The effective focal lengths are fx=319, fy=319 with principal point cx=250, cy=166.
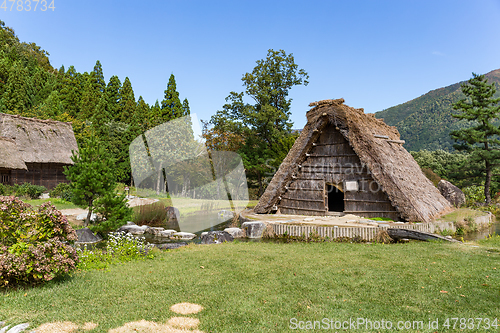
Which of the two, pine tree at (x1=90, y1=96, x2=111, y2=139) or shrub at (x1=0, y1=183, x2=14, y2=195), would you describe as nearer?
shrub at (x1=0, y1=183, x2=14, y2=195)

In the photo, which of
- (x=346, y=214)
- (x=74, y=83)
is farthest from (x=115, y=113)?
(x=346, y=214)

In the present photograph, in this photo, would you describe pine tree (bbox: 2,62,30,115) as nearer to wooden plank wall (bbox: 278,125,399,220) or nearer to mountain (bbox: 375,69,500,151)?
wooden plank wall (bbox: 278,125,399,220)

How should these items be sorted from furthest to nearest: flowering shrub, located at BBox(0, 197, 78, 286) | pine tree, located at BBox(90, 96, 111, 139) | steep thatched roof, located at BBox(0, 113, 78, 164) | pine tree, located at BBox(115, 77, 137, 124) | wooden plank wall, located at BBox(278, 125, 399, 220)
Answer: pine tree, located at BBox(115, 77, 137, 124) < pine tree, located at BBox(90, 96, 111, 139) < steep thatched roof, located at BBox(0, 113, 78, 164) < wooden plank wall, located at BBox(278, 125, 399, 220) < flowering shrub, located at BBox(0, 197, 78, 286)

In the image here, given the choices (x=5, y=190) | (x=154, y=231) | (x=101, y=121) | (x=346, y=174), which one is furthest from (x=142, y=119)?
(x=346, y=174)

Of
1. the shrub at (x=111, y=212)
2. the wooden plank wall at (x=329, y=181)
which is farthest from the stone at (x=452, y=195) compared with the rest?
the shrub at (x=111, y=212)

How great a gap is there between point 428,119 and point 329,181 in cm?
6026

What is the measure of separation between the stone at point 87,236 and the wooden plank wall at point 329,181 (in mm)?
8668

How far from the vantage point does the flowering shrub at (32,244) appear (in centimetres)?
471

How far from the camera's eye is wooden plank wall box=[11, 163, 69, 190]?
956 inches

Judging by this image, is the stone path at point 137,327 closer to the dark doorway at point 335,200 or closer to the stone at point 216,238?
the stone at point 216,238

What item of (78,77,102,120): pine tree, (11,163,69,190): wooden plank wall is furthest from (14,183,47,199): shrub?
(78,77,102,120): pine tree

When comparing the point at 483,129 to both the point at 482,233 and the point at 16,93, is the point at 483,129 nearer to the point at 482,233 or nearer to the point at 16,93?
the point at 482,233

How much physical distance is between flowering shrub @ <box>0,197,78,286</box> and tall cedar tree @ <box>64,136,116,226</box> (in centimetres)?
715

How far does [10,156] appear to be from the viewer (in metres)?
22.6
